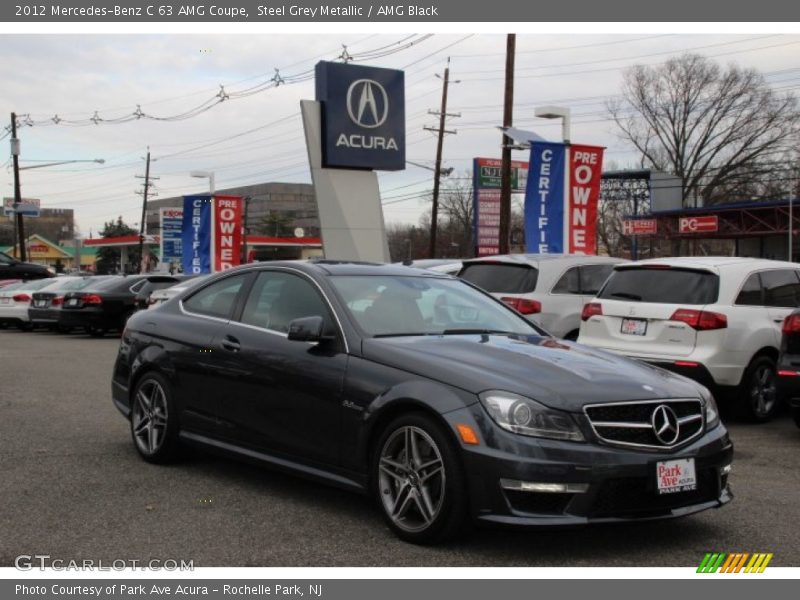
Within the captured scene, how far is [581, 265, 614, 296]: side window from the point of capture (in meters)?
12.0

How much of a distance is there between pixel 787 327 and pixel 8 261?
31.9 meters

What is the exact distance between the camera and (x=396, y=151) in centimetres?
2005

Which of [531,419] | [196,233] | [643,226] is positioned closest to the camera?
[531,419]

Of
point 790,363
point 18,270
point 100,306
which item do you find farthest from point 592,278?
point 18,270

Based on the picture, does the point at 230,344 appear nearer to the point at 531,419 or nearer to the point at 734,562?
the point at 531,419

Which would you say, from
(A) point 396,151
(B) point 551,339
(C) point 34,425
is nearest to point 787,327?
(B) point 551,339

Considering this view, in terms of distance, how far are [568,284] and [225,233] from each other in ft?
67.5

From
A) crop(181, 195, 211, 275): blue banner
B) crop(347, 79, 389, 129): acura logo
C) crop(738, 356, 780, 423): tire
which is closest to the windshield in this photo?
crop(738, 356, 780, 423): tire

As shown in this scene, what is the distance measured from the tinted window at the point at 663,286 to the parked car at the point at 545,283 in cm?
160

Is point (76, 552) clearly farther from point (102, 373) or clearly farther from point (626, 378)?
point (102, 373)

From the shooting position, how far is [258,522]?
17.2 ft

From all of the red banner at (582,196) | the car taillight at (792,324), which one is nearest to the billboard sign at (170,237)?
the red banner at (582,196)

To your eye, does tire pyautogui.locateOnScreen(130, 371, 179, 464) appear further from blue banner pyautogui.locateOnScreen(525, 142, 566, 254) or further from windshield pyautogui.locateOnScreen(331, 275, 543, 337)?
blue banner pyautogui.locateOnScreen(525, 142, 566, 254)

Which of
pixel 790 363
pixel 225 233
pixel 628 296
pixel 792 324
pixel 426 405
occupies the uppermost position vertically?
pixel 225 233
